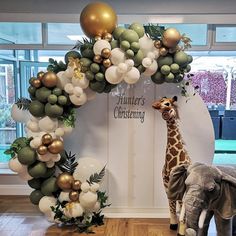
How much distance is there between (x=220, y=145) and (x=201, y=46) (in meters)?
4.12

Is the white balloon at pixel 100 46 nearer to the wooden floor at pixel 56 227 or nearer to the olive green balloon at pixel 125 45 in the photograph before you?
the olive green balloon at pixel 125 45

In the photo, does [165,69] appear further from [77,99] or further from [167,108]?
[77,99]

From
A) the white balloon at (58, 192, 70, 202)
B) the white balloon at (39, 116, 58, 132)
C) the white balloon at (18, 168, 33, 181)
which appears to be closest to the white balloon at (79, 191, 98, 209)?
the white balloon at (58, 192, 70, 202)

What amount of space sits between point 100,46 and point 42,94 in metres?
0.69

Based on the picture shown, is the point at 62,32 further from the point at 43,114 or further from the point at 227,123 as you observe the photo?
the point at 227,123

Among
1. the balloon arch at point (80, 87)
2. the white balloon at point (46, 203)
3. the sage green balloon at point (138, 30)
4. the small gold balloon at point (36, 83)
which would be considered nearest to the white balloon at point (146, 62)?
the balloon arch at point (80, 87)

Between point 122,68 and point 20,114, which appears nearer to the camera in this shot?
point 122,68

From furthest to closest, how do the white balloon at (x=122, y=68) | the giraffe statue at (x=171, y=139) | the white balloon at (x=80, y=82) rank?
the giraffe statue at (x=171, y=139)
the white balloon at (x=80, y=82)
the white balloon at (x=122, y=68)

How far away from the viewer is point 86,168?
285 cm

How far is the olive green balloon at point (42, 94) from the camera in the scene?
2609 mm

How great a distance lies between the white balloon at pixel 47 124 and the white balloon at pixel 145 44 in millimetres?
1063

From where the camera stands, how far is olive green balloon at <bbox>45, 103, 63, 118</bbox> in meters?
2.60

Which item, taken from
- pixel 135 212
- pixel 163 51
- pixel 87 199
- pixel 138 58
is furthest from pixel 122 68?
pixel 135 212

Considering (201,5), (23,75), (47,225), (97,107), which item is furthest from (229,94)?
(47,225)
